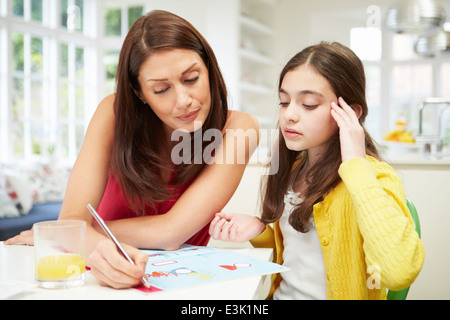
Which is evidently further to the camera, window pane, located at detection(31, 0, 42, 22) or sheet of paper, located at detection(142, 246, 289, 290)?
window pane, located at detection(31, 0, 42, 22)

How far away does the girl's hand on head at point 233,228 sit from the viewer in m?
1.12

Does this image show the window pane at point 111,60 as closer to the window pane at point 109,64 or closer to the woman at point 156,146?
the window pane at point 109,64

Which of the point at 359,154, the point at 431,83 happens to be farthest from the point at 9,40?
the point at 431,83

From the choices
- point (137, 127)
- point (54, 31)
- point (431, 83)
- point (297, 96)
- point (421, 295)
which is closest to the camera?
point (297, 96)

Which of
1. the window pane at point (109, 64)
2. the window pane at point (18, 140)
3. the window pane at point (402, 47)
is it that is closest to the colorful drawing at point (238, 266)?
the window pane at point (18, 140)

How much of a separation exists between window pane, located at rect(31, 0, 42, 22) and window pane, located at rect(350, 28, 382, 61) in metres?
4.95

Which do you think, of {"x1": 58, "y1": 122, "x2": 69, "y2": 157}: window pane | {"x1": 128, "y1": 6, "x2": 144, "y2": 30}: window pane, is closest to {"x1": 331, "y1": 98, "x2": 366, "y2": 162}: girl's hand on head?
{"x1": 58, "y1": 122, "x2": 69, "y2": 157}: window pane

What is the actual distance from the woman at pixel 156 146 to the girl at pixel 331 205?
4.6 inches

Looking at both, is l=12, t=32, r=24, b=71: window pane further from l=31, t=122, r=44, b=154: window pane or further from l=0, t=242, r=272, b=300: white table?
l=0, t=242, r=272, b=300: white table

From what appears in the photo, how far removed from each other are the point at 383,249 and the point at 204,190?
19.4 inches

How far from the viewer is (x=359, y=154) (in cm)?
104

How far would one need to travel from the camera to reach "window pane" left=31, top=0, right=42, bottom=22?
5266 mm

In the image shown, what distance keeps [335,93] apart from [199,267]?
548 mm
